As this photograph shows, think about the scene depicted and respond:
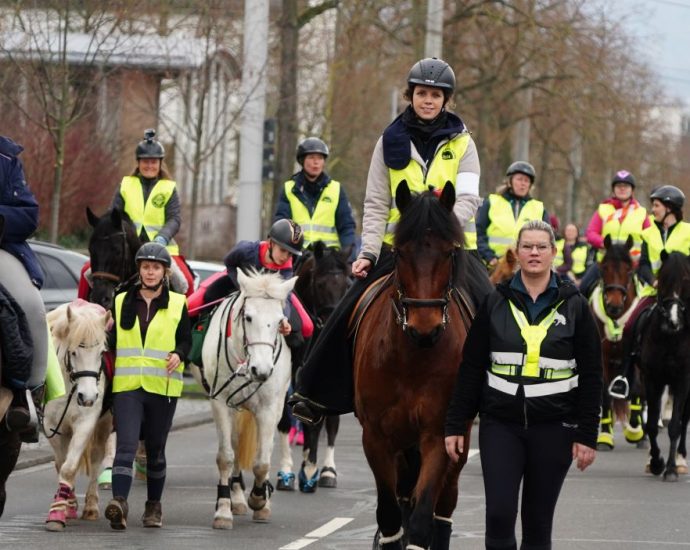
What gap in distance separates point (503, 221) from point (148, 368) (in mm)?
7098

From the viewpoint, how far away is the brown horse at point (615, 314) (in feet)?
60.3

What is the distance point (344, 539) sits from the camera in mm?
11539

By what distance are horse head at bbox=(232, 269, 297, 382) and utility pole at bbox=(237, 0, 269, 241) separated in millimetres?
12591

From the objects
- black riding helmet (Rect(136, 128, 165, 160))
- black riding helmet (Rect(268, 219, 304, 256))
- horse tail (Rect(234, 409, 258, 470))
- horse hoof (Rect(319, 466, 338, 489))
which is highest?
black riding helmet (Rect(136, 128, 165, 160))

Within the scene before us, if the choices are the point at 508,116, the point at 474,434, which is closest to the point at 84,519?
the point at 474,434

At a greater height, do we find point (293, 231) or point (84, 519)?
point (293, 231)

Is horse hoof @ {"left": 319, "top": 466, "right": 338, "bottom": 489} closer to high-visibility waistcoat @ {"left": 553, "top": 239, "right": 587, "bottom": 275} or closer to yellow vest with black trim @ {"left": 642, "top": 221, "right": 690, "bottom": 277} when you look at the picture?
yellow vest with black trim @ {"left": 642, "top": 221, "right": 690, "bottom": 277}

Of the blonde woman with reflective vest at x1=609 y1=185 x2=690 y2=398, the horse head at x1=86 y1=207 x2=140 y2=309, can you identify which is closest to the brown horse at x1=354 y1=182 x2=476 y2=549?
the horse head at x1=86 y1=207 x2=140 y2=309

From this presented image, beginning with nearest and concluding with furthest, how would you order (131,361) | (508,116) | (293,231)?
(131,361), (293,231), (508,116)

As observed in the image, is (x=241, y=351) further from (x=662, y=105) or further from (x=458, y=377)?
(x=662, y=105)

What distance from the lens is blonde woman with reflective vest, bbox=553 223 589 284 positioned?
99.7 feet

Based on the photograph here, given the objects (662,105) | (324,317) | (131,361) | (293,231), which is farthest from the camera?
(662,105)

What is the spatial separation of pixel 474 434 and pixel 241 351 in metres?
7.30

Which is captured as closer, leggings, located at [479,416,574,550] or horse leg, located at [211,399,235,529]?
leggings, located at [479,416,574,550]
